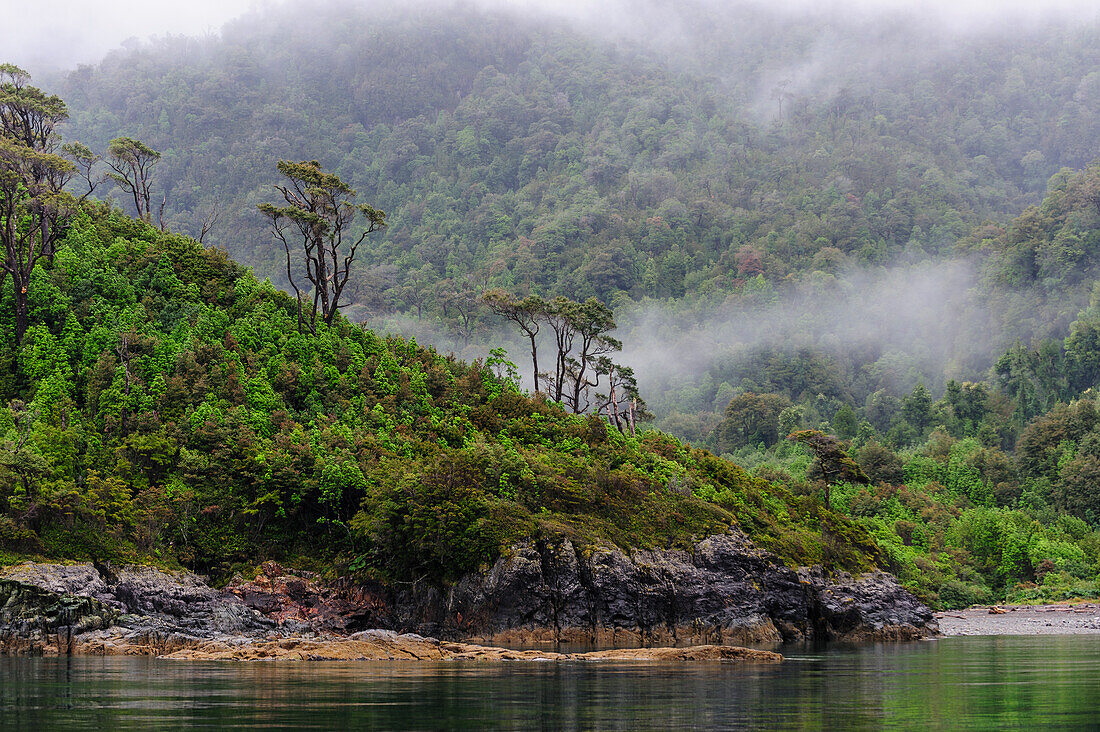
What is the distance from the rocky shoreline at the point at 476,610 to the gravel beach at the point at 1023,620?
14.8m

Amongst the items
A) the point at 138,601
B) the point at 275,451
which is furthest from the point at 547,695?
the point at 275,451

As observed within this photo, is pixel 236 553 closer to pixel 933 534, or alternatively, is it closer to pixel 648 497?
pixel 648 497

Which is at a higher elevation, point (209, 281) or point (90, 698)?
point (209, 281)

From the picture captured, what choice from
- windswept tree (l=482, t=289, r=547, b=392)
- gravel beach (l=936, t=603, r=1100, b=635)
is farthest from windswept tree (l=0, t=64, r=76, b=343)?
gravel beach (l=936, t=603, r=1100, b=635)

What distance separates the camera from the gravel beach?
243ft

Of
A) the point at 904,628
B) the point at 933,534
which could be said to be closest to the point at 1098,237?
the point at 933,534

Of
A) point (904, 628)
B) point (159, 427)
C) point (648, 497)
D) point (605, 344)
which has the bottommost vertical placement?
point (904, 628)

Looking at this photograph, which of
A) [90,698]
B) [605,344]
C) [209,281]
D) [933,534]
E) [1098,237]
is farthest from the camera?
[1098,237]

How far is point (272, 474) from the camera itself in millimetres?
57250

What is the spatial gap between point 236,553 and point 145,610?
7.30 meters

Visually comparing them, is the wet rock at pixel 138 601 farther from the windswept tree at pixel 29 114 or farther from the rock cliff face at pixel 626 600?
the windswept tree at pixel 29 114

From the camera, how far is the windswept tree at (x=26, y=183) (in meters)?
62.7

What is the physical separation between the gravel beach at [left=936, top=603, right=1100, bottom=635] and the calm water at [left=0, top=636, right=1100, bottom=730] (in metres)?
35.7

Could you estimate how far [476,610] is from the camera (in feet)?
174
